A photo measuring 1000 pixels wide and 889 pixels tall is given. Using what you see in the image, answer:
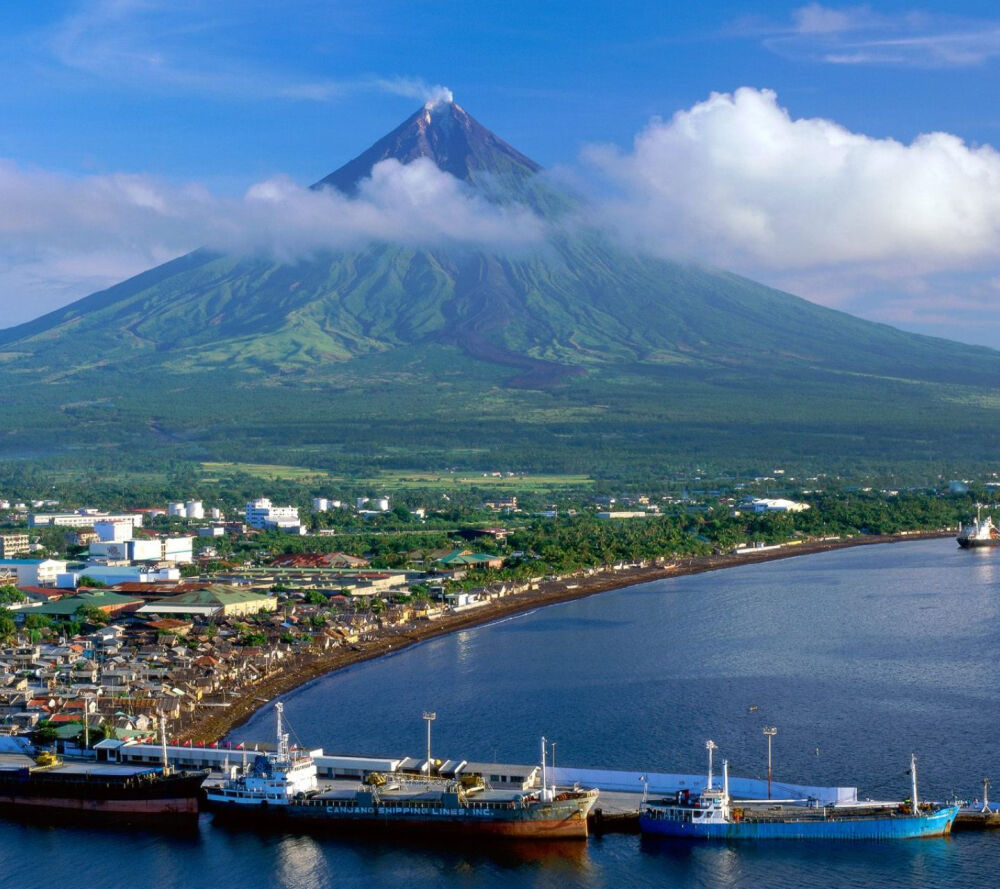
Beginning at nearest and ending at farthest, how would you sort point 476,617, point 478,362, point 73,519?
point 476,617 < point 73,519 < point 478,362

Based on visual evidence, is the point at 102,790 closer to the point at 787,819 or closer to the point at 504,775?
the point at 504,775

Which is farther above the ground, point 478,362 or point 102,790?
Answer: point 478,362

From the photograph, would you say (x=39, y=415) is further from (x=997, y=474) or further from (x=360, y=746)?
(x=360, y=746)

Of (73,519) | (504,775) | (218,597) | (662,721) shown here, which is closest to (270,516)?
(73,519)

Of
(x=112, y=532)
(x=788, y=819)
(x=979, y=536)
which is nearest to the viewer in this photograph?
(x=788, y=819)

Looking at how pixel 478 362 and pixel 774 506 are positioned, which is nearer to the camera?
pixel 774 506

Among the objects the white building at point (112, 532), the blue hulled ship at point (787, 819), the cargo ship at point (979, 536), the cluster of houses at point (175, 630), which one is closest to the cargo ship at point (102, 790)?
the cluster of houses at point (175, 630)

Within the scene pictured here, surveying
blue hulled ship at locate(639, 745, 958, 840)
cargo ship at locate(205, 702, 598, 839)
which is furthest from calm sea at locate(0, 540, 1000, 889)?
cargo ship at locate(205, 702, 598, 839)

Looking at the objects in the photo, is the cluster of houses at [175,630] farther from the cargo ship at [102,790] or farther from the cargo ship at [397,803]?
the cargo ship at [397,803]
